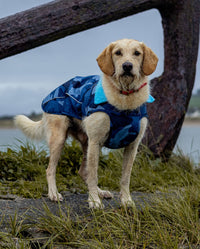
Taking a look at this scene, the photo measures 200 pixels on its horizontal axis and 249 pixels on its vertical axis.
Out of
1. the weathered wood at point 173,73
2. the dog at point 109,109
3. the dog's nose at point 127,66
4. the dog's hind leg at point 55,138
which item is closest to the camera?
the dog's nose at point 127,66

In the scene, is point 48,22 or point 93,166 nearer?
point 93,166

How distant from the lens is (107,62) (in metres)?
3.69

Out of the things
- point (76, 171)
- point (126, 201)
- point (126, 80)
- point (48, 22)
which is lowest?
point (76, 171)

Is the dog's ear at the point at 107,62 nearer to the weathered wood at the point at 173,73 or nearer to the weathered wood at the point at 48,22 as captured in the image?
the weathered wood at the point at 48,22

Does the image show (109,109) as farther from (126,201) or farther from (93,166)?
(126,201)

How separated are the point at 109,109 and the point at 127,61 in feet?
1.88

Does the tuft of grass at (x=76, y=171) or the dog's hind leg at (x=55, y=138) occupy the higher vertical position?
the dog's hind leg at (x=55, y=138)

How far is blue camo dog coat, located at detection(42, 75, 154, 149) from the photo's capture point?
382 cm

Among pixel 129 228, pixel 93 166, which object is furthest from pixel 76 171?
pixel 129 228

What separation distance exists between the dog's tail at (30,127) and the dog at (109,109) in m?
0.48

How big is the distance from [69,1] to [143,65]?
216cm

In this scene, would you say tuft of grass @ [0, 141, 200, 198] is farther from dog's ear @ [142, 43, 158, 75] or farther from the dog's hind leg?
dog's ear @ [142, 43, 158, 75]

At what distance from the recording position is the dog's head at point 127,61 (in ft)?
11.6

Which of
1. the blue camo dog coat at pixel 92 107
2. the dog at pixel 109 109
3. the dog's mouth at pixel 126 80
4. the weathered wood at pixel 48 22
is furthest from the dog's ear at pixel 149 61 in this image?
the weathered wood at pixel 48 22
